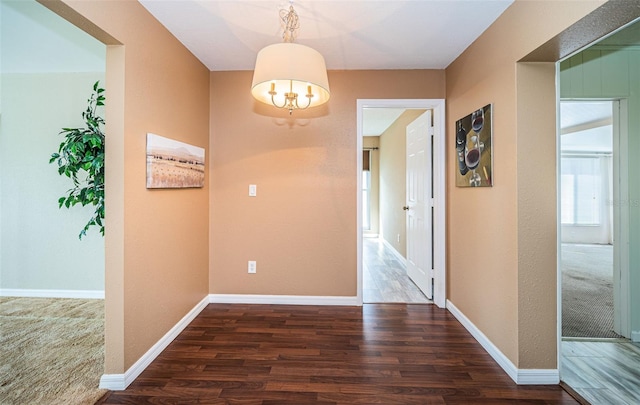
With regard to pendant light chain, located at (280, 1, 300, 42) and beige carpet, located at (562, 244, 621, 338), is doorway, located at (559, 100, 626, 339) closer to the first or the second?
beige carpet, located at (562, 244, 621, 338)

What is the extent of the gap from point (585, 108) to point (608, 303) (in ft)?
6.87

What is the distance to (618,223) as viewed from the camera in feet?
7.80

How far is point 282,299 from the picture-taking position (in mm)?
3041

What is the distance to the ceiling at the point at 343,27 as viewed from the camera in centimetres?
192

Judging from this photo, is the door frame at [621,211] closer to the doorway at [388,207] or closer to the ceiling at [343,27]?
the ceiling at [343,27]

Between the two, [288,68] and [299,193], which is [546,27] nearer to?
[288,68]

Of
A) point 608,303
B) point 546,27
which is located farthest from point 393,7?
point 608,303

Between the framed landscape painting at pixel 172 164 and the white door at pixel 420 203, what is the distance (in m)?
2.35

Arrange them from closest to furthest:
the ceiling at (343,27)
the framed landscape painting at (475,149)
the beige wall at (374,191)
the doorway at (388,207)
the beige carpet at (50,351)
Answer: the beige carpet at (50,351)
the ceiling at (343,27)
the framed landscape painting at (475,149)
the doorway at (388,207)
the beige wall at (374,191)

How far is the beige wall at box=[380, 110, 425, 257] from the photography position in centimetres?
470

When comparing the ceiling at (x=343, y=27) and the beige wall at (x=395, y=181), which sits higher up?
the ceiling at (x=343, y=27)

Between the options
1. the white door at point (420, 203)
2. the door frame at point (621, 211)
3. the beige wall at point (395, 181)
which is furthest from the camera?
the beige wall at point (395, 181)

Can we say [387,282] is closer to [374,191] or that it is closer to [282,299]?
[282,299]

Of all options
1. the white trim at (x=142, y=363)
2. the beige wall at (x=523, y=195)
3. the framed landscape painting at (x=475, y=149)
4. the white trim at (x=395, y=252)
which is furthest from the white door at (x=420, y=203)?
the white trim at (x=142, y=363)
